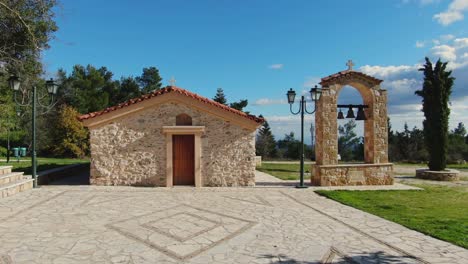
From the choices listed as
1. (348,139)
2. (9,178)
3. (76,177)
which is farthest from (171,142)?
(348,139)

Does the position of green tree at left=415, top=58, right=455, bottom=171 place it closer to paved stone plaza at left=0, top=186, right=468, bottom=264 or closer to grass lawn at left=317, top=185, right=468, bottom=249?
grass lawn at left=317, top=185, right=468, bottom=249

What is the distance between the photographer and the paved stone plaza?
16.2ft

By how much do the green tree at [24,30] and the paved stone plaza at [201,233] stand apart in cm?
693

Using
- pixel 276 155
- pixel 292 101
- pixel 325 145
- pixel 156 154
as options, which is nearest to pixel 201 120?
pixel 156 154

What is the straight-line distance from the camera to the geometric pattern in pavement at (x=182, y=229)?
17.6ft

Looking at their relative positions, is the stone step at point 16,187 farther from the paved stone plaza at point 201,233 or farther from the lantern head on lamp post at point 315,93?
the lantern head on lamp post at point 315,93

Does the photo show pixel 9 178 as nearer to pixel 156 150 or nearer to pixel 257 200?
pixel 156 150

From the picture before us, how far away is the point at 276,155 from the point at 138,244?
31.0m

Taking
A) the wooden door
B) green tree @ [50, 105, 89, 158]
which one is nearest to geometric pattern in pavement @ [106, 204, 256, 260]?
the wooden door

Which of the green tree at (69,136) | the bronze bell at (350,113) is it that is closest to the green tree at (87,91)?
the green tree at (69,136)

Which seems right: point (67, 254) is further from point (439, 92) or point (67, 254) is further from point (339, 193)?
point (439, 92)

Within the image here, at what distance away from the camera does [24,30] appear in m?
14.2

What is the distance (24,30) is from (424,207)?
17.0 m

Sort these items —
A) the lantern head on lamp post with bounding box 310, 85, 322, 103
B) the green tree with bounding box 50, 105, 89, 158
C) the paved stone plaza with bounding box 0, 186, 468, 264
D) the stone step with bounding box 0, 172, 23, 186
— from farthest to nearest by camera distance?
the green tree with bounding box 50, 105, 89, 158 < the lantern head on lamp post with bounding box 310, 85, 322, 103 < the stone step with bounding box 0, 172, 23, 186 < the paved stone plaza with bounding box 0, 186, 468, 264
